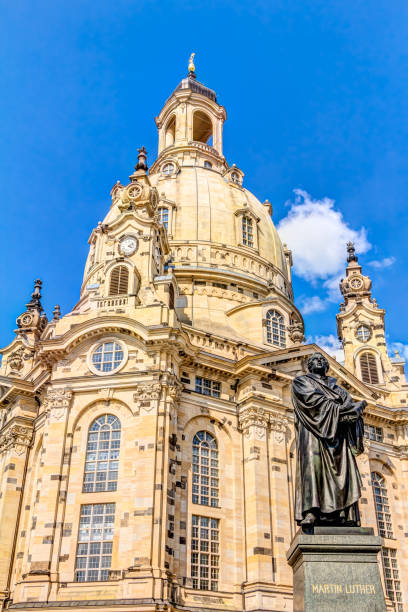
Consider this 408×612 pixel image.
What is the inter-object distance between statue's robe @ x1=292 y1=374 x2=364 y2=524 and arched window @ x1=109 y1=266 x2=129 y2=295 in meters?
26.5

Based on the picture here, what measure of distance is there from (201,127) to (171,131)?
3.57 m

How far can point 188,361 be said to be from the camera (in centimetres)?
3581

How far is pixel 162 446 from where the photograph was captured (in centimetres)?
3134

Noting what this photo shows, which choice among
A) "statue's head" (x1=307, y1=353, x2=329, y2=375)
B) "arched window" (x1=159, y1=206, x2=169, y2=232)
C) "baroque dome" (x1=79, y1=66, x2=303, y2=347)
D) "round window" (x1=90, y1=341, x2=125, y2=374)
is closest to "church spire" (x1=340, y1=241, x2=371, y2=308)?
"baroque dome" (x1=79, y1=66, x2=303, y2=347)

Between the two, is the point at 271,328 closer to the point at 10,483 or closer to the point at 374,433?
the point at 374,433

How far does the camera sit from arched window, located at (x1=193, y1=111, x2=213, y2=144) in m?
67.2

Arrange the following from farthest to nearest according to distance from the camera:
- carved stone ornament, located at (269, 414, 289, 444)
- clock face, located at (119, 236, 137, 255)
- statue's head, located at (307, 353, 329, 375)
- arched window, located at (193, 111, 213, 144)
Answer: arched window, located at (193, 111, 213, 144)
clock face, located at (119, 236, 137, 255)
carved stone ornament, located at (269, 414, 289, 444)
statue's head, located at (307, 353, 329, 375)

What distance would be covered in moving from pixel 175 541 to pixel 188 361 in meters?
9.69

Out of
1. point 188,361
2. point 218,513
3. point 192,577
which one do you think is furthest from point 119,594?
point 188,361

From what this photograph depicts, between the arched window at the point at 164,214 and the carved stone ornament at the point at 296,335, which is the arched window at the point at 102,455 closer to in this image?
the carved stone ornament at the point at 296,335

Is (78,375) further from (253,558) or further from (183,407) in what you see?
(253,558)

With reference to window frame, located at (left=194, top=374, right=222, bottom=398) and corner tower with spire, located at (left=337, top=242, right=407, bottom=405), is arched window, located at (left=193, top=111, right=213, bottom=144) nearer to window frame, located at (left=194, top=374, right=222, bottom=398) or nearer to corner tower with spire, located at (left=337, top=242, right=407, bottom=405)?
corner tower with spire, located at (left=337, top=242, right=407, bottom=405)

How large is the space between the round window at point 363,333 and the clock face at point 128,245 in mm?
20370

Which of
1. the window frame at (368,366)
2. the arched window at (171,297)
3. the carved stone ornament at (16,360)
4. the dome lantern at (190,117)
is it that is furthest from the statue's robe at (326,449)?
the dome lantern at (190,117)
